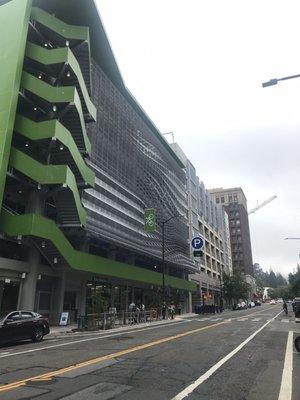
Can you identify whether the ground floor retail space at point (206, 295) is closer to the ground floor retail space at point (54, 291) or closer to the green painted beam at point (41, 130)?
the ground floor retail space at point (54, 291)

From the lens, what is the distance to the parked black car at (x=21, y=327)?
17.3 metres

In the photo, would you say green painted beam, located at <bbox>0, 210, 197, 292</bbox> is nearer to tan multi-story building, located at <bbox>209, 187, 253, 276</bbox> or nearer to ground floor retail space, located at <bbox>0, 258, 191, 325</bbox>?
A: ground floor retail space, located at <bbox>0, 258, 191, 325</bbox>

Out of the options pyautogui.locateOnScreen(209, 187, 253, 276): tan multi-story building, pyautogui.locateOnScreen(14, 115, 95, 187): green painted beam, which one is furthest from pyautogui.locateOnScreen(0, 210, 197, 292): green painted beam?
pyautogui.locateOnScreen(209, 187, 253, 276): tan multi-story building

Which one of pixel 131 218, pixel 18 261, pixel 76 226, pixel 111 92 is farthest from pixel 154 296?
pixel 111 92

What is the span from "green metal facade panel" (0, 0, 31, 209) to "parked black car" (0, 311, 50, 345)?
10.3 m

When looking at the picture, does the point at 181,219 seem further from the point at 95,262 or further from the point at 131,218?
the point at 95,262

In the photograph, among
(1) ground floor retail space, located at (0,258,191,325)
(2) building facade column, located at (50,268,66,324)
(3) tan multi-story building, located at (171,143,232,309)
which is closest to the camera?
(1) ground floor retail space, located at (0,258,191,325)

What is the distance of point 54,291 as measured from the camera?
34375 mm

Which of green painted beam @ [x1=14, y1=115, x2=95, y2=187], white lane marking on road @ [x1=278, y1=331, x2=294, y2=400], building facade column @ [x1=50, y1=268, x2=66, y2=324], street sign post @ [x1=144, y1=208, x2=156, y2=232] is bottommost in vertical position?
white lane marking on road @ [x1=278, y1=331, x2=294, y2=400]

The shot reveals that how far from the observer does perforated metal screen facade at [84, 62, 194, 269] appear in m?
42.1

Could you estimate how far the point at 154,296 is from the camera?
46.5m

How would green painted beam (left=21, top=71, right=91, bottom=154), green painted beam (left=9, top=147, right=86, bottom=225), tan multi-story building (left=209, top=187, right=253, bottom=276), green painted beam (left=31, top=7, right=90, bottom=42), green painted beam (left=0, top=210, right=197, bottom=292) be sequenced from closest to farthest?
1. green painted beam (left=0, top=210, right=197, bottom=292)
2. green painted beam (left=9, top=147, right=86, bottom=225)
3. green painted beam (left=21, top=71, right=91, bottom=154)
4. green painted beam (left=31, top=7, right=90, bottom=42)
5. tan multi-story building (left=209, top=187, right=253, bottom=276)

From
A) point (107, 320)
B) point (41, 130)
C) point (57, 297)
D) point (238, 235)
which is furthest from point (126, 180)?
point (238, 235)

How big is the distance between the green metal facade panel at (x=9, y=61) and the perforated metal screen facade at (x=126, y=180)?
1169cm
